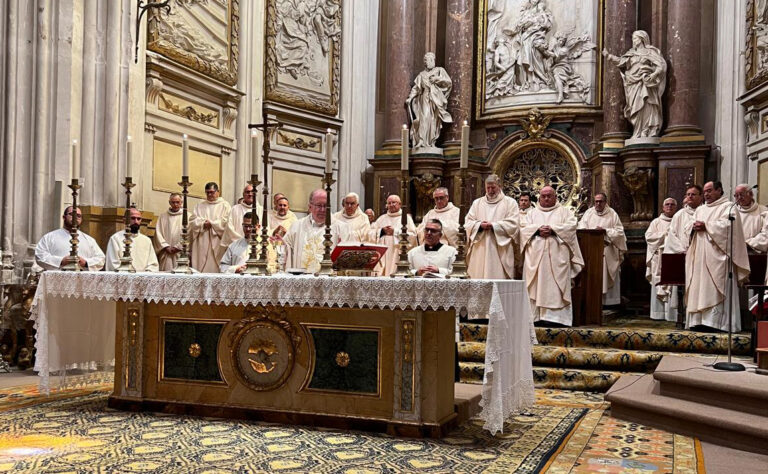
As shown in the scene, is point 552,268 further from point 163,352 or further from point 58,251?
point 58,251

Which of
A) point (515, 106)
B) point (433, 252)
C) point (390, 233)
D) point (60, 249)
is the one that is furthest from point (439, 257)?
point (515, 106)

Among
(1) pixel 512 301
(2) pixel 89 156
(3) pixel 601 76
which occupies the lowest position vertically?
(1) pixel 512 301

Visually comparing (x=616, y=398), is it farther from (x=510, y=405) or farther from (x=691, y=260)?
(x=691, y=260)

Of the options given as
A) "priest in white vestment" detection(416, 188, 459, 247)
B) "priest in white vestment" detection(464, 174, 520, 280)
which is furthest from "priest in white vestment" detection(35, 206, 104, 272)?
"priest in white vestment" detection(464, 174, 520, 280)

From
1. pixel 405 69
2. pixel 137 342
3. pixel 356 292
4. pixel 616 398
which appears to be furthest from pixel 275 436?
pixel 405 69

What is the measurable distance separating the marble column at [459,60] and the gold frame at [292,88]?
197 cm

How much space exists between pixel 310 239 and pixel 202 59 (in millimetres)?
4690

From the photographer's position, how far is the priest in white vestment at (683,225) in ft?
32.1

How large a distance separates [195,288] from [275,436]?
1.19 meters

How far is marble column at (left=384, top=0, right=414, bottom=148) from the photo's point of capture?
543 inches

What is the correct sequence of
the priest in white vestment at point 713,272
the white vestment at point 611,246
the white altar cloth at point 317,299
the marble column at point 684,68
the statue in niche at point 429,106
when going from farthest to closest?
the statue in niche at point 429,106
the marble column at point 684,68
the white vestment at point 611,246
the priest in white vestment at point 713,272
the white altar cloth at point 317,299

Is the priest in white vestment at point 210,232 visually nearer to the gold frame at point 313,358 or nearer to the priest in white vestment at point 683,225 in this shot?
the gold frame at point 313,358

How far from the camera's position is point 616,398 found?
20.3 feet

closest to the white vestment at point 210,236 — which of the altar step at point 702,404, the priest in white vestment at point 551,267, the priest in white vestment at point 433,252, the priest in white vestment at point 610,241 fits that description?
the priest in white vestment at point 433,252
